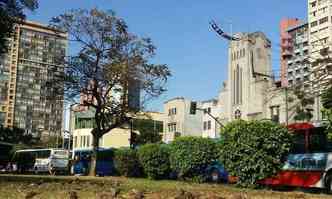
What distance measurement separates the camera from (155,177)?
28.3 metres

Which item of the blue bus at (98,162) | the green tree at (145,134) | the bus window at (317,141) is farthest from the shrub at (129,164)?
the green tree at (145,134)

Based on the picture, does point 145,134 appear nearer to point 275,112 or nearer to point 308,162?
point 275,112

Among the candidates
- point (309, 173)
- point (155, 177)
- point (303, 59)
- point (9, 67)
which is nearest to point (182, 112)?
point (9, 67)

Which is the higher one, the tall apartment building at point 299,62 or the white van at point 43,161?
the tall apartment building at point 299,62

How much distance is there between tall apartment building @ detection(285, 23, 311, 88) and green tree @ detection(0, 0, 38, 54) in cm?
1034

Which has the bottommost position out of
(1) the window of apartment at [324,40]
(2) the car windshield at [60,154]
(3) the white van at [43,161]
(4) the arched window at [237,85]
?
(3) the white van at [43,161]

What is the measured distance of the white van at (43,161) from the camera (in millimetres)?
49266

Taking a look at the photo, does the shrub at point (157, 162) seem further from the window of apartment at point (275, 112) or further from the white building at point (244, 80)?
the white building at point (244, 80)

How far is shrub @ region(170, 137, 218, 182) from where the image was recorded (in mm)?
24578

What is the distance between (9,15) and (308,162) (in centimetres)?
1371

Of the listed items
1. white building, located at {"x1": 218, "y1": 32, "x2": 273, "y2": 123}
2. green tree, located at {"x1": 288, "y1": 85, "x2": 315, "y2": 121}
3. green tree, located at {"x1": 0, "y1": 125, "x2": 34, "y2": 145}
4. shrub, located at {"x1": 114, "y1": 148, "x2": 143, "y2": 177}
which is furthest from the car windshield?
white building, located at {"x1": 218, "y1": 32, "x2": 273, "y2": 123}

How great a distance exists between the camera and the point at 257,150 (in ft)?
61.1

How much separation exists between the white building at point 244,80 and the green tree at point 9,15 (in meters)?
68.8

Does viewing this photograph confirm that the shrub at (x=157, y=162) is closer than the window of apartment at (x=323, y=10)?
No
